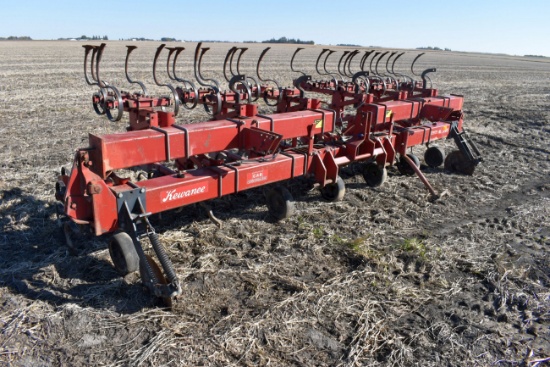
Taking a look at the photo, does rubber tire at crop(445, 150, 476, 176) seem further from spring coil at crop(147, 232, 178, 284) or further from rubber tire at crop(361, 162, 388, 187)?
spring coil at crop(147, 232, 178, 284)

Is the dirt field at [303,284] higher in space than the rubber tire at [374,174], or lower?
lower

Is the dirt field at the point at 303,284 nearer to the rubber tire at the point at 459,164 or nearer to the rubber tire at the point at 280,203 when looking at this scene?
the rubber tire at the point at 280,203

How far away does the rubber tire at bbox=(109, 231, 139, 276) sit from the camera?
144 inches

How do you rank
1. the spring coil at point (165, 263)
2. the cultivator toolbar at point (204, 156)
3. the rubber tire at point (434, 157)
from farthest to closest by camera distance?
→ the rubber tire at point (434, 157) < the cultivator toolbar at point (204, 156) < the spring coil at point (165, 263)

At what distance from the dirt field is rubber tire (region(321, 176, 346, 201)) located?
0.12 metres

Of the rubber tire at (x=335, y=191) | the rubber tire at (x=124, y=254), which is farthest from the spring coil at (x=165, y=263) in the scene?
the rubber tire at (x=335, y=191)

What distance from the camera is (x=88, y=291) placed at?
12.1 feet

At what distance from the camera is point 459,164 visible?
7.38 meters

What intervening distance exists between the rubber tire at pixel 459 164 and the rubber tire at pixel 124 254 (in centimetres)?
570

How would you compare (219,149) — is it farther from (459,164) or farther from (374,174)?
(459,164)

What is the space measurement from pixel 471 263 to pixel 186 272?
9.30ft

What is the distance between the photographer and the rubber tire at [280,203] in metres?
5.04

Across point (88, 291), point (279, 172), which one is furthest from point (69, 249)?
point (279, 172)

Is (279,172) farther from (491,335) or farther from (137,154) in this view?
(491,335)
